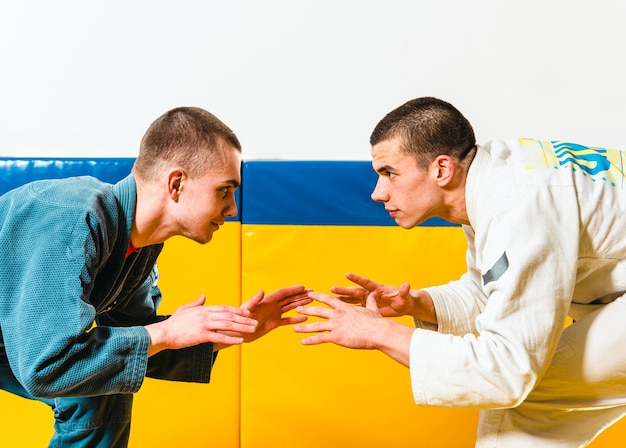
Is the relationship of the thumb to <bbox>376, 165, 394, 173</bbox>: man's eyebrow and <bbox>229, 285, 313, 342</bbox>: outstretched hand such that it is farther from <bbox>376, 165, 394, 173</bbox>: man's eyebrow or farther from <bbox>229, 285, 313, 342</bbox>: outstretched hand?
<bbox>376, 165, 394, 173</bbox>: man's eyebrow

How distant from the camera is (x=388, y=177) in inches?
71.5

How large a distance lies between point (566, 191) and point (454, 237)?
0.90 metres

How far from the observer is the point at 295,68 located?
2.66m

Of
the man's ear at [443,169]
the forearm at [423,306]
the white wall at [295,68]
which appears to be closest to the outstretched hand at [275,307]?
the forearm at [423,306]

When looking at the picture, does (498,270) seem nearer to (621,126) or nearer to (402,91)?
(402,91)

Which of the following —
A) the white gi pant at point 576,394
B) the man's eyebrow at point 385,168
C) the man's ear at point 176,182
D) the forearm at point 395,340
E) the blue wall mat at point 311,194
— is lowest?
the white gi pant at point 576,394

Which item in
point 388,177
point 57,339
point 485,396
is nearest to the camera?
point 57,339

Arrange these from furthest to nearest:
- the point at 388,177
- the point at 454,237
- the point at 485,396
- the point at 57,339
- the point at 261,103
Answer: the point at 261,103 → the point at 454,237 → the point at 388,177 → the point at 485,396 → the point at 57,339

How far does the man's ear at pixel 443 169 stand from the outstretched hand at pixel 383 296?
33 centimetres

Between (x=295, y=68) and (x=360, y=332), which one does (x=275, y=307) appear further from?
(x=295, y=68)

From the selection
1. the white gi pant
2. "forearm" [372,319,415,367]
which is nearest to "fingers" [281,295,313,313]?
"forearm" [372,319,415,367]

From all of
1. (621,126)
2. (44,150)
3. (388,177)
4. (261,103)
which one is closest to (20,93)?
(44,150)

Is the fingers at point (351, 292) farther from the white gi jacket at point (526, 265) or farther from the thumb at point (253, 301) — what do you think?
the white gi jacket at point (526, 265)

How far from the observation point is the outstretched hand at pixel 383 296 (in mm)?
1902
